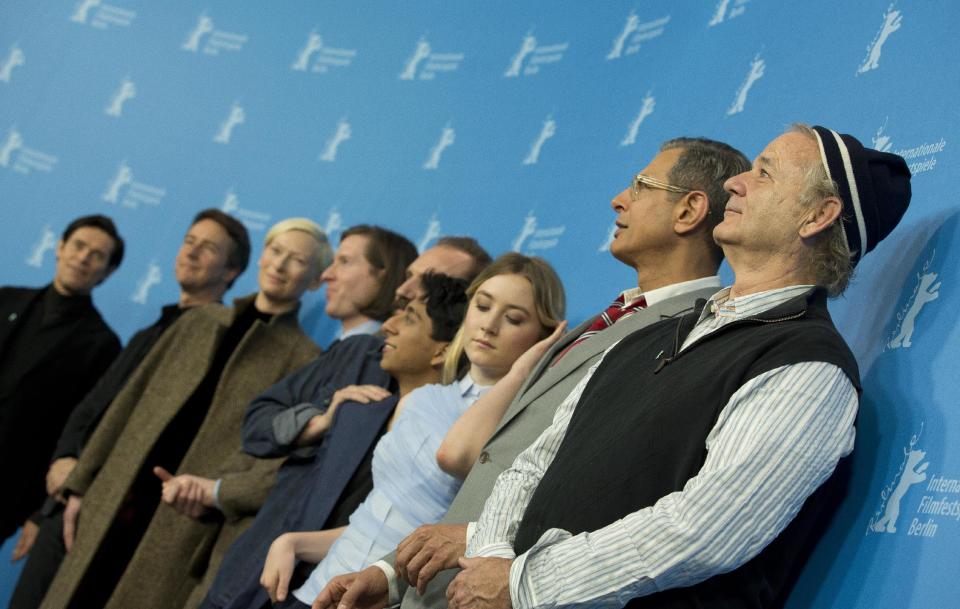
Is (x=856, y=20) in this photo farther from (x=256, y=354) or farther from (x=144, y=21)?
(x=144, y=21)

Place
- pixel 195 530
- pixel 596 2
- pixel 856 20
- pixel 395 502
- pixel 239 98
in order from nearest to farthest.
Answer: pixel 395 502
pixel 856 20
pixel 195 530
pixel 596 2
pixel 239 98

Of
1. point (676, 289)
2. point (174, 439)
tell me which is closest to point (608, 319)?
point (676, 289)

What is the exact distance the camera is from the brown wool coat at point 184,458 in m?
4.07

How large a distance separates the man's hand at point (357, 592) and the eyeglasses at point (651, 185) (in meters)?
1.06

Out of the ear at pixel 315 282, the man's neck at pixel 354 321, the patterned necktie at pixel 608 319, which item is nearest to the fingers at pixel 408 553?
the patterned necktie at pixel 608 319

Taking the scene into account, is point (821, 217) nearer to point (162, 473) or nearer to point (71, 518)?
point (162, 473)

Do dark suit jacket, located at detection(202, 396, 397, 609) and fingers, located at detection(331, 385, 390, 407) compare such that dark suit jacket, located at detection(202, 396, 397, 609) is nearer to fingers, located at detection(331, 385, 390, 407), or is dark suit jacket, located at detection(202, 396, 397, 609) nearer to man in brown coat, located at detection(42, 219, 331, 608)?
fingers, located at detection(331, 385, 390, 407)

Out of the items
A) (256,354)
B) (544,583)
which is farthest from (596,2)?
(544,583)

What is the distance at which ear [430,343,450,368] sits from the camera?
11.8 ft

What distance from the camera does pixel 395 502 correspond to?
3.14 m

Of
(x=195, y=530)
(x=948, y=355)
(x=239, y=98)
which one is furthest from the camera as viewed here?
(x=239, y=98)

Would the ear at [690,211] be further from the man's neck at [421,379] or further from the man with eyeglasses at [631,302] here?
the man's neck at [421,379]

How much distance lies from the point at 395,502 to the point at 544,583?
3.65 ft

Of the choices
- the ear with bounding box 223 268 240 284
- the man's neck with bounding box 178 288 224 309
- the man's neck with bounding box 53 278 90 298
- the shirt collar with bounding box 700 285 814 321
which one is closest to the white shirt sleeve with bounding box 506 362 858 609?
the shirt collar with bounding box 700 285 814 321
